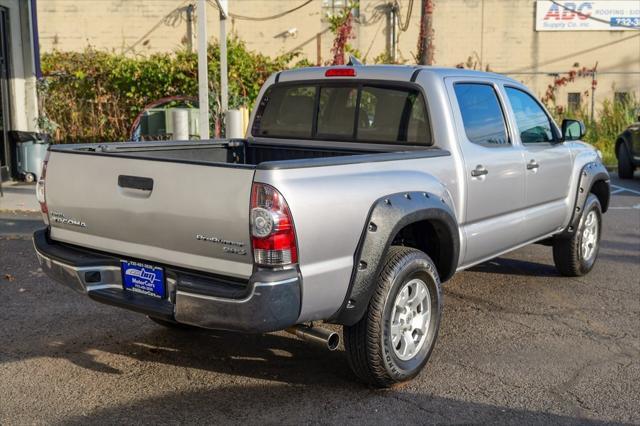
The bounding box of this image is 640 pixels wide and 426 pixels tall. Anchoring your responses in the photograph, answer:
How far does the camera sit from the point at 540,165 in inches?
240

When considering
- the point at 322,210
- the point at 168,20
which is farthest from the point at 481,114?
the point at 168,20

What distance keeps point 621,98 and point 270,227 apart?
2100 centimetres

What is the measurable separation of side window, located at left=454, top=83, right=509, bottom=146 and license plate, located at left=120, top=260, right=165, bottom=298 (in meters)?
2.49

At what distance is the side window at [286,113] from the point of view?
572 cm

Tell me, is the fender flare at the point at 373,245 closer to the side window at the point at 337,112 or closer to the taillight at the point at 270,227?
the taillight at the point at 270,227

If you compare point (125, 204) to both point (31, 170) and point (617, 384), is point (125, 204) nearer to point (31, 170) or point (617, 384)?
point (617, 384)

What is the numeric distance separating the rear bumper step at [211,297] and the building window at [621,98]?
18683 mm

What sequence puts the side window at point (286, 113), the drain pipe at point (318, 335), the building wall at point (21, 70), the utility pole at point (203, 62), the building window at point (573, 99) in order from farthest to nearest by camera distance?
the building window at point (573, 99) → the building wall at point (21, 70) → the utility pole at point (203, 62) → the side window at point (286, 113) → the drain pipe at point (318, 335)

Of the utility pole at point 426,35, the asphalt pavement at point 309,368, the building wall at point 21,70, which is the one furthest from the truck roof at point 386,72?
the utility pole at point 426,35

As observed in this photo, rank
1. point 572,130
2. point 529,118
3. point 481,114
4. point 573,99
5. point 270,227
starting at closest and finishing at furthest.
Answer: point 270,227 → point 481,114 → point 529,118 → point 572,130 → point 573,99

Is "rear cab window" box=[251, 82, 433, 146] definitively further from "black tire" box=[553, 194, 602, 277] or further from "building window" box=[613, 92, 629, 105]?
"building window" box=[613, 92, 629, 105]

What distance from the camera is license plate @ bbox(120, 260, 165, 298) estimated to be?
3916 mm

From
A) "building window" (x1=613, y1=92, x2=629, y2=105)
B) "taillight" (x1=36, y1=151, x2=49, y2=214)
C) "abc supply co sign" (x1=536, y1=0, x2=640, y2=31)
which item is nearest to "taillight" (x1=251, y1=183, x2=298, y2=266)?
"taillight" (x1=36, y1=151, x2=49, y2=214)

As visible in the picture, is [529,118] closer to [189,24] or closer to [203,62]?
[203,62]
